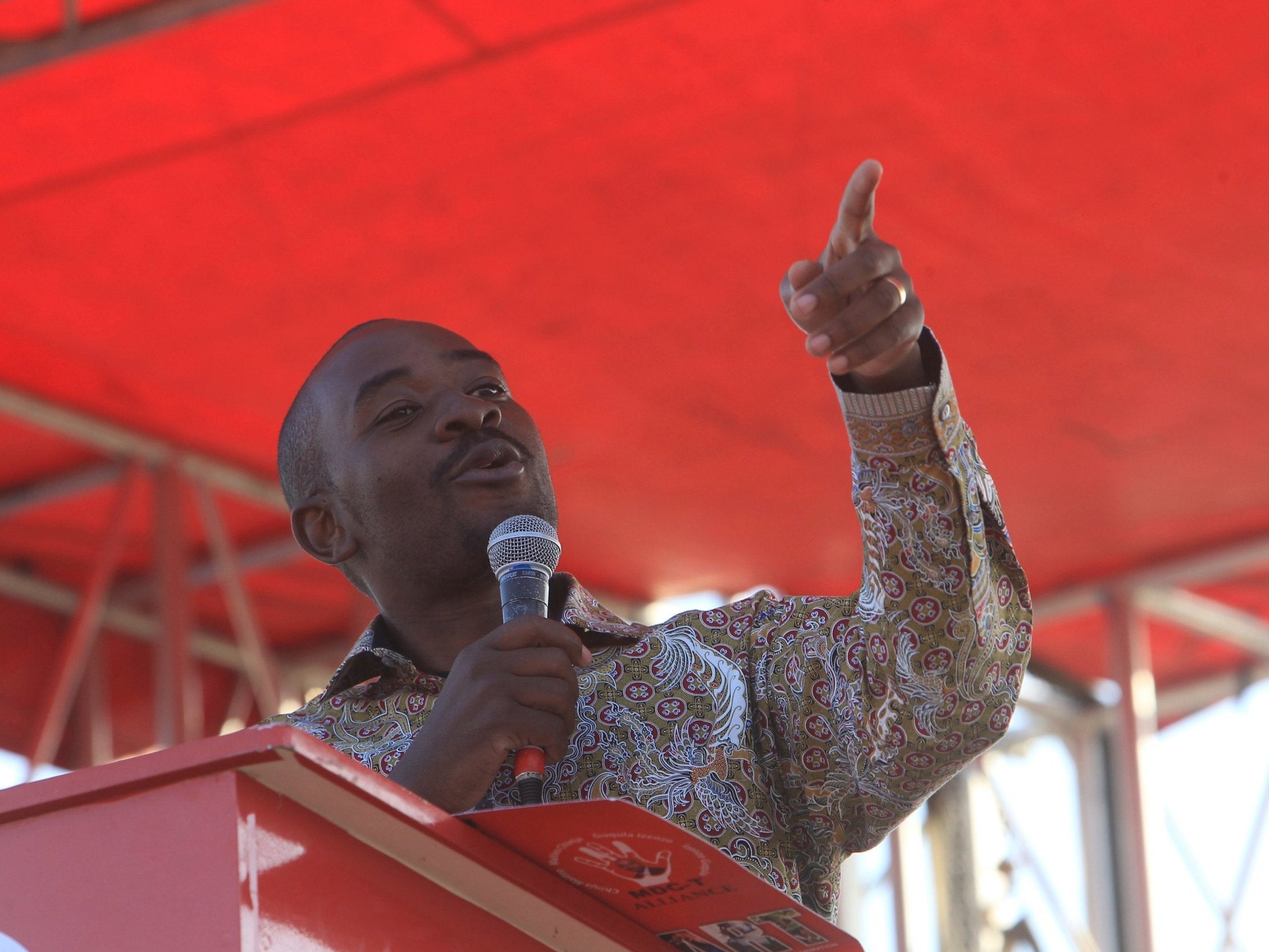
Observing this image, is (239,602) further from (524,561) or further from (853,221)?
(853,221)

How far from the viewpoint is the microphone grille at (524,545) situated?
1895 mm

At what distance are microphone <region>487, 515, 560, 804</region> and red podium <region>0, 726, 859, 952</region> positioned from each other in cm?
30

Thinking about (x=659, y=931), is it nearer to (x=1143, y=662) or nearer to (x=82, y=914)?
(x=82, y=914)

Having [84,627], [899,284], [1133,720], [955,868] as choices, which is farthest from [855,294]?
[955,868]

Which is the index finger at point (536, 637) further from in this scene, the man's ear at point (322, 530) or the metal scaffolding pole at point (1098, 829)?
the metal scaffolding pole at point (1098, 829)

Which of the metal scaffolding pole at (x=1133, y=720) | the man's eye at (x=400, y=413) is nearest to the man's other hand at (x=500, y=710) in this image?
the man's eye at (x=400, y=413)

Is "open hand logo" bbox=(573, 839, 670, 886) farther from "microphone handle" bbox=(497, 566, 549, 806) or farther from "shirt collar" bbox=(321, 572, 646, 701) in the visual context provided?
"shirt collar" bbox=(321, 572, 646, 701)

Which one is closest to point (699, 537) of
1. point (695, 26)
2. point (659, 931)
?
point (695, 26)

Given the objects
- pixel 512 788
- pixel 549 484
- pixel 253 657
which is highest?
pixel 253 657

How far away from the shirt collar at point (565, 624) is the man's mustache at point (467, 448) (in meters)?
0.16

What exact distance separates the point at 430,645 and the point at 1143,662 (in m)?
6.27

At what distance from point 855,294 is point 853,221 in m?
0.06

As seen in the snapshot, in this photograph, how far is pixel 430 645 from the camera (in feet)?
7.34

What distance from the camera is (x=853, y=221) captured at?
1.54 metres
